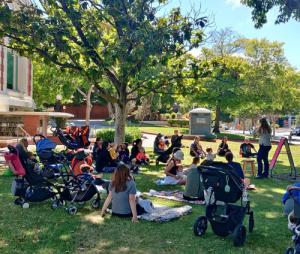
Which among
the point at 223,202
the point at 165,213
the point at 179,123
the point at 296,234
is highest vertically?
the point at 179,123

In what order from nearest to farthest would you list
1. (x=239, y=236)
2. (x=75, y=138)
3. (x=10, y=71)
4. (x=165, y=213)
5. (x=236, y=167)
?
(x=239, y=236) < (x=165, y=213) < (x=236, y=167) < (x=75, y=138) < (x=10, y=71)

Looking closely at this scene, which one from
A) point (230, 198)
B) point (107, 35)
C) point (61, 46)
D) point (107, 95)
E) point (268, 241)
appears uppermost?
→ point (107, 35)

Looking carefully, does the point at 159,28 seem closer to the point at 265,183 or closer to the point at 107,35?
the point at 107,35

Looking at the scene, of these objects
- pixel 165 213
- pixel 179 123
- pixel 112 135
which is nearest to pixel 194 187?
pixel 165 213

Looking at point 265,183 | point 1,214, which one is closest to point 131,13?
point 265,183

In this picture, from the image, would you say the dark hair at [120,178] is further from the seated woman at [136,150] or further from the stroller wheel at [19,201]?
the seated woman at [136,150]

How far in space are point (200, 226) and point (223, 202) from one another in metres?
0.50

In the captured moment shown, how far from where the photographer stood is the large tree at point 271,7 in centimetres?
1315

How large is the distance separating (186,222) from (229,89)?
27.1m

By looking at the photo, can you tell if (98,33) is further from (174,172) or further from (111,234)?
(111,234)

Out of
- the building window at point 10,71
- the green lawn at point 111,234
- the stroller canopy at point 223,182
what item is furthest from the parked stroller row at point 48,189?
the building window at point 10,71

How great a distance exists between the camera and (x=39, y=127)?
2359 cm

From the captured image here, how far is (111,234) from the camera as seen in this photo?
624cm

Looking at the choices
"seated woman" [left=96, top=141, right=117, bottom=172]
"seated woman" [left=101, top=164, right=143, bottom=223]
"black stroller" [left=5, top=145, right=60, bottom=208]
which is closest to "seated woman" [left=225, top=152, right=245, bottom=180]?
"seated woman" [left=101, top=164, right=143, bottom=223]
